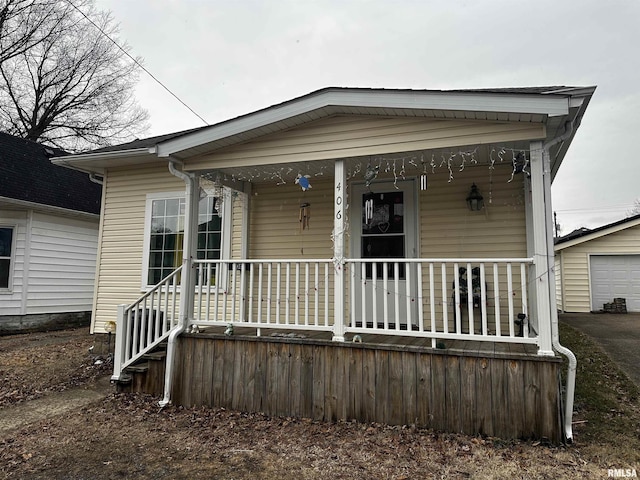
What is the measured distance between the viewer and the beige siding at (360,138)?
3.74 metres

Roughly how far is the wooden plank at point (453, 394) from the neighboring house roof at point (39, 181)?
30.2 ft

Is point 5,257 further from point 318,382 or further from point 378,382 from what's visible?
point 378,382

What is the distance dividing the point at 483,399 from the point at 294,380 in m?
1.79

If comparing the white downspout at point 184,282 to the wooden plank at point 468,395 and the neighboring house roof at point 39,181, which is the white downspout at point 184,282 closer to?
the wooden plank at point 468,395

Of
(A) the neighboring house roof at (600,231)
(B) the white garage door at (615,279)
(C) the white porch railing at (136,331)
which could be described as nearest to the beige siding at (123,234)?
(C) the white porch railing at (136,331)

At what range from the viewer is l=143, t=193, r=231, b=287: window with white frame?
6.31 metres

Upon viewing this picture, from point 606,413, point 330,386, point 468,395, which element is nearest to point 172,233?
point 330,386

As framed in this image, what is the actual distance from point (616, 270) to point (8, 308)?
53.9 feet

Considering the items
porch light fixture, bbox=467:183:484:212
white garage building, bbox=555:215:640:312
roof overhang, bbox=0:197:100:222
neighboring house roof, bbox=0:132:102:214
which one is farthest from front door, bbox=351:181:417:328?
white garage building, bbox=555:215:640:312

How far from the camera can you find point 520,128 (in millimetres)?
3617

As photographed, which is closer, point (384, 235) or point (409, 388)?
point (409, 388)

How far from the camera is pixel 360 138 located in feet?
13.7

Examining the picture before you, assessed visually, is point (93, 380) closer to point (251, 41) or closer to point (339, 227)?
point (339, 227)

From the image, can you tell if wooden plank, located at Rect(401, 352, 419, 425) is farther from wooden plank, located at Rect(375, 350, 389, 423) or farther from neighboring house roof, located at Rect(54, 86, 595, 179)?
neighboring house roof, located at Rect(54, 86, 595, 179)
